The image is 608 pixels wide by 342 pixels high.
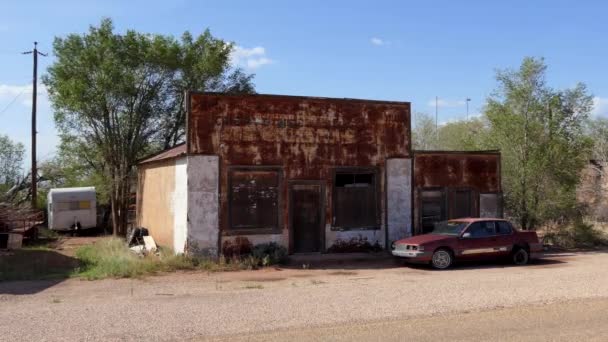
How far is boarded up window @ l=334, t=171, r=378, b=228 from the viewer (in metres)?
19.3

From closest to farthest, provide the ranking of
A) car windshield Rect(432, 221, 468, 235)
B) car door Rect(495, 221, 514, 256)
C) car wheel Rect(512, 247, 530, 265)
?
car windshield Rect(432, 221, 468, 235), car door Rect(495, 221, 514, 256), car wheel Rect(512, 247, 530, 265)

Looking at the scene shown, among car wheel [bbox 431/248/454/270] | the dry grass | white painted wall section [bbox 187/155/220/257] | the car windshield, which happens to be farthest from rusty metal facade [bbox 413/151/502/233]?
white painted wall section [bbox 187/155/220/257]

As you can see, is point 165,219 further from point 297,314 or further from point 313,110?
point 297,314

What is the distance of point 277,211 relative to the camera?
60.5 ft

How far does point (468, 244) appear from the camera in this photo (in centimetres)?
1709

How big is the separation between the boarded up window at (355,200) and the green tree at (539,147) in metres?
7.22

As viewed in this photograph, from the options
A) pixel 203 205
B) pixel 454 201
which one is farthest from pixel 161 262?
pixel 454 201

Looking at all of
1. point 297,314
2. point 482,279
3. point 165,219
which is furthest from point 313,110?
point 297,314

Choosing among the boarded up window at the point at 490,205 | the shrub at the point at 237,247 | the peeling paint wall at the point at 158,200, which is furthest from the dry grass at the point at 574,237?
the peeling paint wall at the point at 158,200

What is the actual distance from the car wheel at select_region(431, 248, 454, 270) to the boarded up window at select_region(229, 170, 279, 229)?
4806 mm

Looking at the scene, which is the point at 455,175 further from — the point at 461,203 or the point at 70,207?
the point at 70,207

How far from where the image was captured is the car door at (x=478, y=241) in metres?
17.0

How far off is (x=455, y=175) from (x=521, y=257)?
441 centimetres

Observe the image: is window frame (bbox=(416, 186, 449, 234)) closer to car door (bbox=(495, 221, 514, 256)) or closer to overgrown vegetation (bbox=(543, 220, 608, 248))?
car door (bbox=(495, 221, 514, 256))
